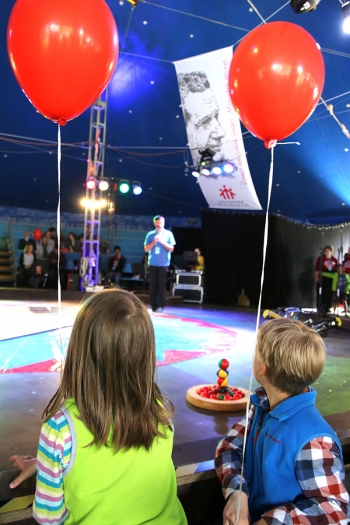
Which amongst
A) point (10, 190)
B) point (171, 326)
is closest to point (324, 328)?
point (171, 326)

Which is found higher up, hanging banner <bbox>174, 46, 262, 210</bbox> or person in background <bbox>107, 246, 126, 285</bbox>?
hanging banner <bbox>174, 46, 262, 210</bbox>

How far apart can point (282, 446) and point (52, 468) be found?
0.57 meters

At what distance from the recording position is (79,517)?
0.99m

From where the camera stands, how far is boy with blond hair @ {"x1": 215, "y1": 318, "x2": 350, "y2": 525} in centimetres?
111

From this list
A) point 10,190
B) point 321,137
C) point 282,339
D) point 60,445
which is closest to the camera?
point 60,445

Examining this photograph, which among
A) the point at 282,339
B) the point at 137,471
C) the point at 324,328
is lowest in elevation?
the point at 324,328

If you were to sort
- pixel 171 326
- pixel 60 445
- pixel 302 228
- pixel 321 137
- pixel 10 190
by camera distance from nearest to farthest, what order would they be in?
1. pixel 60 445
2. pixel 171 326
3. pixel 321 137
4. pixel 302 228
5. pixel 10 190

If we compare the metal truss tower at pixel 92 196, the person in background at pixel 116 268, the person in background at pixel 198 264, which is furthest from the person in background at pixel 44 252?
the person in background at pixel 198 264

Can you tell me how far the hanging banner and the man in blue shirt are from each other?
179cm

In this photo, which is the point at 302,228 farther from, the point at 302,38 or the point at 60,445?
the point at 60,445

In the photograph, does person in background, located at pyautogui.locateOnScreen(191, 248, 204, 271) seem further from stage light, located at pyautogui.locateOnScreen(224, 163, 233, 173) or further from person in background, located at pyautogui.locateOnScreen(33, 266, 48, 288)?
person in background, located at pyautogui.locateOnScreen(33, 266, 48, 288)

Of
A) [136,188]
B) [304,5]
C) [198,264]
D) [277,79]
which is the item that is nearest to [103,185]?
[136,188]

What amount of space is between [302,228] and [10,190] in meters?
7.58

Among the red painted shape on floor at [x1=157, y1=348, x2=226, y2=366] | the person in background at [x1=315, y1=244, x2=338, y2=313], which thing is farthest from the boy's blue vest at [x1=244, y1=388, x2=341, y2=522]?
the person in background at [x1=315, y1=244, x2=338, y2=313]
